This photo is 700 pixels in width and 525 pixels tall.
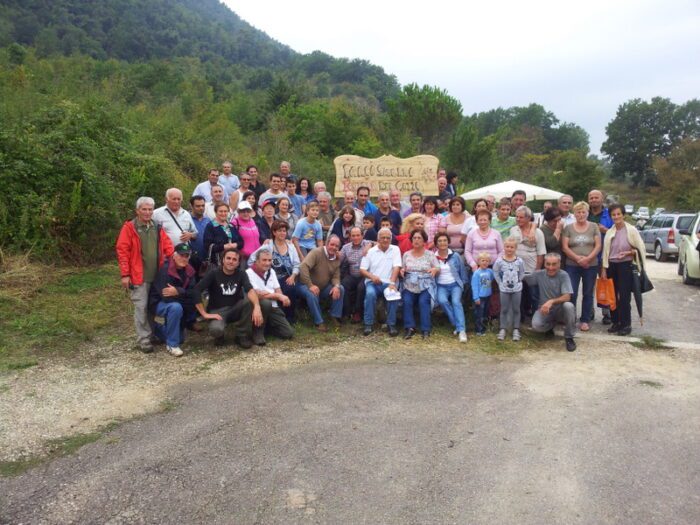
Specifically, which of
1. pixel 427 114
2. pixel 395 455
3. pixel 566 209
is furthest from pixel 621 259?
pixel 427 114

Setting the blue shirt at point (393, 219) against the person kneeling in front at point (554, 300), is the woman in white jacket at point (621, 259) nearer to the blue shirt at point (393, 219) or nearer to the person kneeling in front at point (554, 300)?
the person kneeling in front at point (554, 300)

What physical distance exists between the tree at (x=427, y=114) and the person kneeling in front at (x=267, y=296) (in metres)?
27.6

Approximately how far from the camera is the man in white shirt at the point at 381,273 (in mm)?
7027

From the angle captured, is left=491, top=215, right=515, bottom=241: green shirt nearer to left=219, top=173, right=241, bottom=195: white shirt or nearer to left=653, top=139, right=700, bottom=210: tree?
left=219, top=173, right=241, bottom=195: white shirt

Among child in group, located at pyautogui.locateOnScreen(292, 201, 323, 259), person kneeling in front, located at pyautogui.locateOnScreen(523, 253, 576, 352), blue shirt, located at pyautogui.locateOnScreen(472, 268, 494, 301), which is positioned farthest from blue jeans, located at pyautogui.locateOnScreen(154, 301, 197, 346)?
person kneeling in front, located at pyautogui.locateOnScreen(523, 253, 576, 352)

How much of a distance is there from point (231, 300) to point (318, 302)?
1.28 meters

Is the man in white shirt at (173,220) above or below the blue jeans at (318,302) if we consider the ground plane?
above

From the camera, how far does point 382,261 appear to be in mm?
7137

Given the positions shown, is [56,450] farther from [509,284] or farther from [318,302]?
[509,284]

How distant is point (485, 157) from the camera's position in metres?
30.8

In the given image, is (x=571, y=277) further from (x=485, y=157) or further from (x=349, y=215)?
(x=485, y=157)

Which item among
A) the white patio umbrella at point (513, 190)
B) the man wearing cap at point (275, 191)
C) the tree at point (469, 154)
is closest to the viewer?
the man wearing cap at point (275, 191)

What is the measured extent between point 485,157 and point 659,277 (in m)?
19.1

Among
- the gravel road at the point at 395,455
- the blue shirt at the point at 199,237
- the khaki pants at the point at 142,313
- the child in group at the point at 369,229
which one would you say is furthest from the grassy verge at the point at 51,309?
the child in group at the point at 369,229
